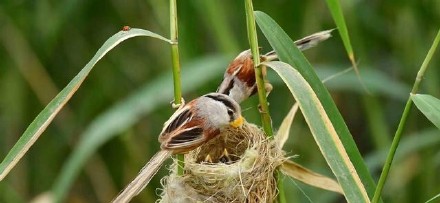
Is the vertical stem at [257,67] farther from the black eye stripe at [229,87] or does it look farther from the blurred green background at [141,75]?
the blurred green background at [141,75]

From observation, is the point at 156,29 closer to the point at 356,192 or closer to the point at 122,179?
the point at 122,179

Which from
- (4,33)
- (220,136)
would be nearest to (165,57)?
(4,33)

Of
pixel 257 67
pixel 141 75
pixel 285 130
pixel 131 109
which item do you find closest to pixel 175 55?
pixel 257 67

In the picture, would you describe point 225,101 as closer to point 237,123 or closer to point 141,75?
point 237,123

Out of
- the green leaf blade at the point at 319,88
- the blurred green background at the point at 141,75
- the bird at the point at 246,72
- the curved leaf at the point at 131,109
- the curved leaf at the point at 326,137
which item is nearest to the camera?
the curved leaf at the point at 326,137

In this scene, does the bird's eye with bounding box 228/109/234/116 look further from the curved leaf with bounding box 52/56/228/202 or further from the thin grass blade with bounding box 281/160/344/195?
the curved leaf with bounding box 52/56/228/202

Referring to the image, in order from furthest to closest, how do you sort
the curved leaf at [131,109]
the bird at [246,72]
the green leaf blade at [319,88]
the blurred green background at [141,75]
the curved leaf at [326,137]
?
the blurred green background at [141,75], the curved leaf at [131,109], the bird at [246,72], the green leaf blade at [319,88], the curved leaf at [326,137]

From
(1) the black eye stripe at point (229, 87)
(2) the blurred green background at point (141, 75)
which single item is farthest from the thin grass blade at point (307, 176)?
(2) the blurred green background at point (141, 75)
